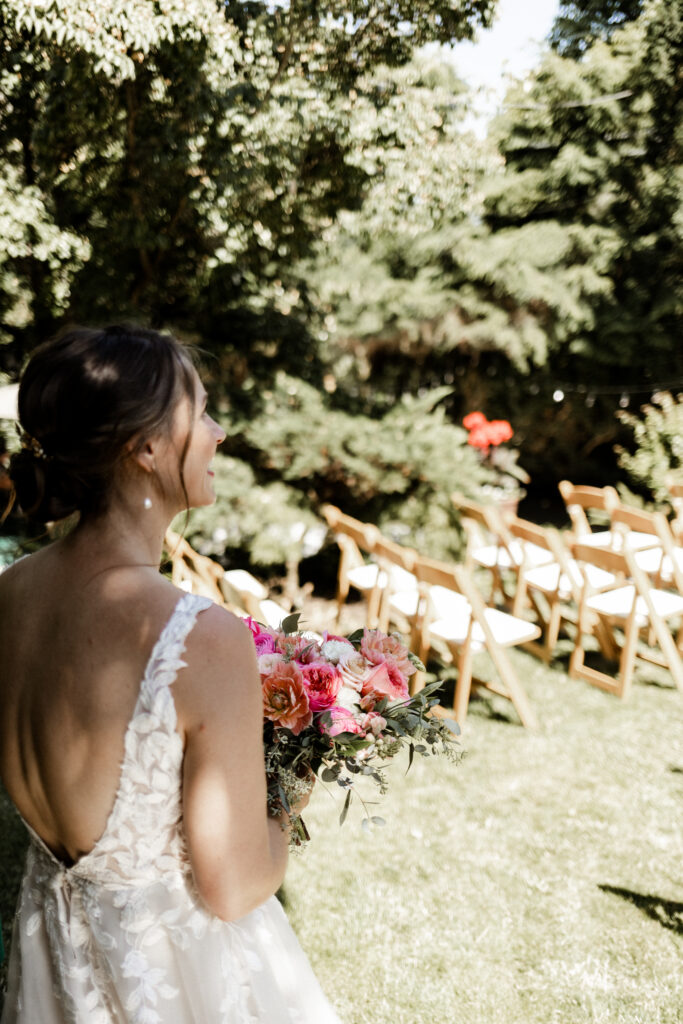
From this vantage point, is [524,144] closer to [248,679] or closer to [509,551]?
[509,551]

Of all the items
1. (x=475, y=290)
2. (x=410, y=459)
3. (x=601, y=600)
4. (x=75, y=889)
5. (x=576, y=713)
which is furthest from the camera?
(x=475, y=290)

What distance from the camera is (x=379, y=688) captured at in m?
1.62

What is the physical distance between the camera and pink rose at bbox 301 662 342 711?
157cm

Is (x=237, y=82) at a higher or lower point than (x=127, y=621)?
higher

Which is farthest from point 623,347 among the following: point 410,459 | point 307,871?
point 307,871

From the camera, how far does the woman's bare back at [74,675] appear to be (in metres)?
1.16

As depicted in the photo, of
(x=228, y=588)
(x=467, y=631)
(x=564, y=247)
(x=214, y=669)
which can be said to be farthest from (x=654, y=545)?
(x=214, y=669)

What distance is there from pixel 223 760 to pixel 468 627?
417 cm

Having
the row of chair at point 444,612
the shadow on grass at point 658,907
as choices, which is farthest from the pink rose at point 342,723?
the row of chair at point 444,612

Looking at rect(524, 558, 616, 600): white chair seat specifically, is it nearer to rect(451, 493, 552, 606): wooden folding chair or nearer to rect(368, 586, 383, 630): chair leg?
rect(451, 493, 552, 606): wooden folding chair

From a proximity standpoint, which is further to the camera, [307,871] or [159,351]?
[307,871]

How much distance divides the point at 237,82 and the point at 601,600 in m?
4.81

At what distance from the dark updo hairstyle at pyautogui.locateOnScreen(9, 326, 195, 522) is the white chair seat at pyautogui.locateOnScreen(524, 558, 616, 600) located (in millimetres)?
5190

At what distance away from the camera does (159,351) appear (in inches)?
48.0
